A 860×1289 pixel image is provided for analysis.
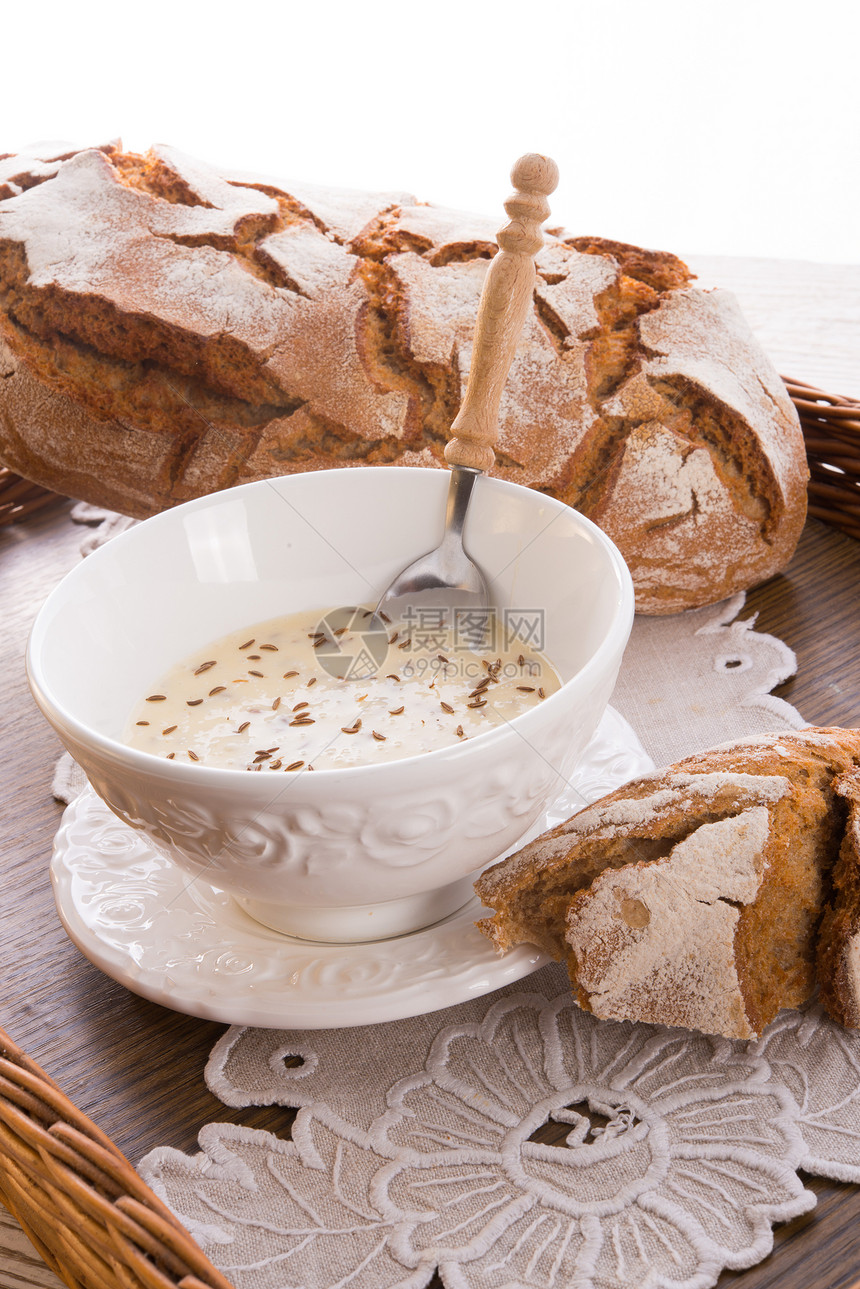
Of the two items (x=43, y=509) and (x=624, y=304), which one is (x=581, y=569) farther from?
(x=43, y=509)

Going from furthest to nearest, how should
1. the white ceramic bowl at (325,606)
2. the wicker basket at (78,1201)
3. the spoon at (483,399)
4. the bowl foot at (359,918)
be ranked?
the spoon at (483,399) < the bowl foot at (359,918) < the white ceramic bowl at (325,606) < the wicker basket at (78,1201)

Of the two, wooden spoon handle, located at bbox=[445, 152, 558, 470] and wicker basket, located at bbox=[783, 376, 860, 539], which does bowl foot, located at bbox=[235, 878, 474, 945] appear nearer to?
wooden spoon handle, located at bbox=[445, 152, 558, 470]

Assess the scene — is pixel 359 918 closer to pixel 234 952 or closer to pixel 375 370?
pixel 234 952

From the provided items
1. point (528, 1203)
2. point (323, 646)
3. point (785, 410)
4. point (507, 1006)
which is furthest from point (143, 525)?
point (785, 410)

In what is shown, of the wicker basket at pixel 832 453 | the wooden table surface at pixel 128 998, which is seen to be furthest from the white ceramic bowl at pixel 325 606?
the wicker basket at pixel 832 453

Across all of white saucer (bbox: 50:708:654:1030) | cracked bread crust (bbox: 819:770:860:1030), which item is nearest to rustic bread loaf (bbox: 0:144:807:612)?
white saucer (bbox: 50:708:654:1030)

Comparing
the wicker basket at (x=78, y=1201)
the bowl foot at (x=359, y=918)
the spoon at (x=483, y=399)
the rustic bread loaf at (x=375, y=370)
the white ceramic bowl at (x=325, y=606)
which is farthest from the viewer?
the rustic bread loaf at (x=375, y=370)

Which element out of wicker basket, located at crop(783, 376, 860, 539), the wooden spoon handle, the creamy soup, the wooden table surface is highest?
the wooden spoon handle

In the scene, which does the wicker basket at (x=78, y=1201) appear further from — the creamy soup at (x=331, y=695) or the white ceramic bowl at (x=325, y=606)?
the creamy soup at (x=331, y=695)
